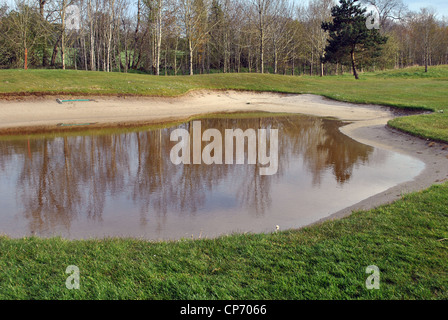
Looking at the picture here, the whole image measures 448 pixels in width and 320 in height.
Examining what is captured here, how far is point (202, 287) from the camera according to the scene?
11.7 feet

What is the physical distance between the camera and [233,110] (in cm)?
2273

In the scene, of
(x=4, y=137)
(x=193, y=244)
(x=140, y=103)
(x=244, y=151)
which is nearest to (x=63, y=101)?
(x=140, y=103)

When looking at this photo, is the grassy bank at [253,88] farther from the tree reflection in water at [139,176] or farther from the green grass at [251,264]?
the green grass at [251,264]

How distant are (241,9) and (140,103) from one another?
3764 centimetres

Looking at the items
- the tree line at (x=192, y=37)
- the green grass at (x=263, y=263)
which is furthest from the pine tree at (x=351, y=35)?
the green grass at (x=263, y=263)

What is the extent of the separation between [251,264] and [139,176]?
5.50 meters

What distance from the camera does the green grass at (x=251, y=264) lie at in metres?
3.48

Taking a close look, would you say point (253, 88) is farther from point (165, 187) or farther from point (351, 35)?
point (165, 187)

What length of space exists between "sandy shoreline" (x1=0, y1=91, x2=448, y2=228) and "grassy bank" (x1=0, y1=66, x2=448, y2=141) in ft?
2.30

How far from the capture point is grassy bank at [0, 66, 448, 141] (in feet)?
53.0

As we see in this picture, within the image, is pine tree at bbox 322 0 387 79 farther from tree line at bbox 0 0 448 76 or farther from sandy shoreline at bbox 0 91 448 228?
sandy shoreline at bbox 0 91 448 228

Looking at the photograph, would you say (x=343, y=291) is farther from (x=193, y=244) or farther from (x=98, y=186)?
(x=98, y=186)

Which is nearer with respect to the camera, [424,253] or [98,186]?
[424,253]

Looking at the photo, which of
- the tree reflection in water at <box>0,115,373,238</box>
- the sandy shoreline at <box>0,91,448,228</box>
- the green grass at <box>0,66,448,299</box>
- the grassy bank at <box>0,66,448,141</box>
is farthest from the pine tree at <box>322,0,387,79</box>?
the green grass at <box>0,66,448,299</box>
